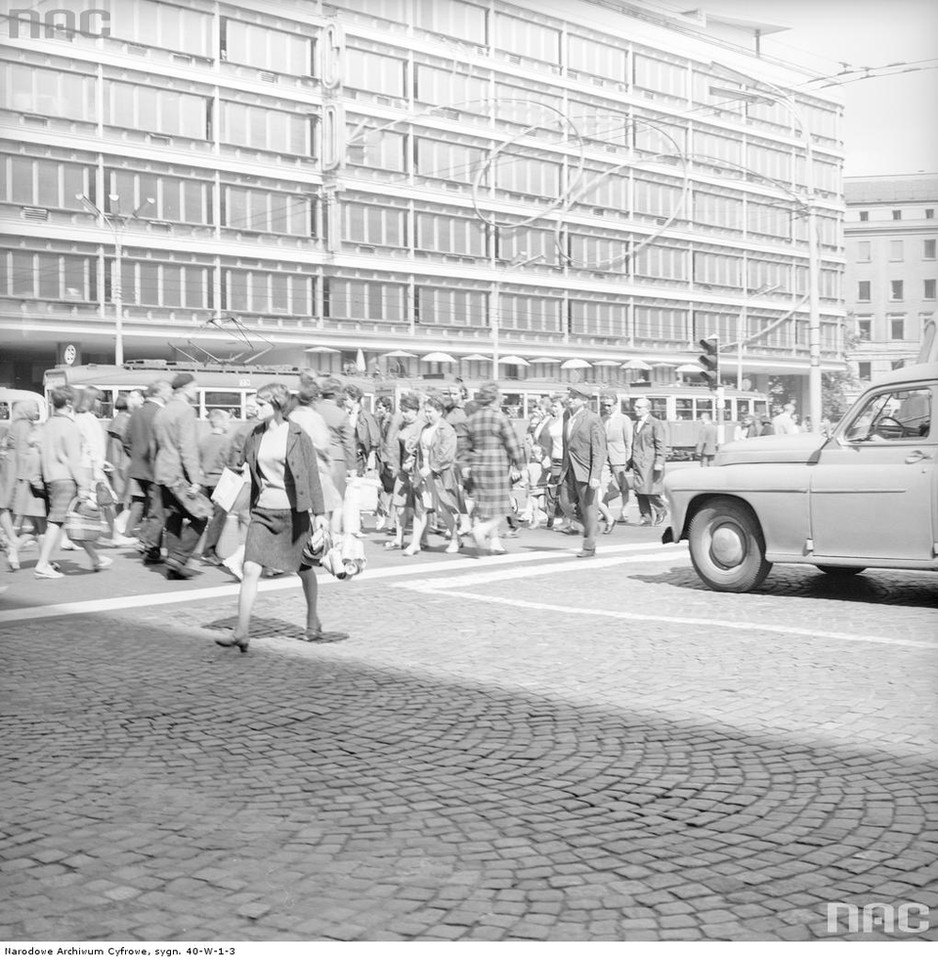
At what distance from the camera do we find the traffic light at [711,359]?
20906 millimetres

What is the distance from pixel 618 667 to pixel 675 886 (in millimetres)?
3660

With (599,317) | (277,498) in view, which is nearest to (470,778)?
(277,498)

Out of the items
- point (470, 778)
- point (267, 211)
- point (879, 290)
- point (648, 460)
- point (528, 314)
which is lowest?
point (470, 778)

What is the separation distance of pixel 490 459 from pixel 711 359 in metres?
8.79

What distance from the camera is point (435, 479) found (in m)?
14.2

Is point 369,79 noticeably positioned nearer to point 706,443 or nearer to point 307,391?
point 307,391

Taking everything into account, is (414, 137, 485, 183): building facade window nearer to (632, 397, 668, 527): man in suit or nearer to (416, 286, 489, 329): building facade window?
(632, 397, 668, 527): man in suit

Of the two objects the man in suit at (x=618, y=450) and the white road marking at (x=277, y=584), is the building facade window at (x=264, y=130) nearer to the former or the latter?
the man in suit at (x=618, y=450)

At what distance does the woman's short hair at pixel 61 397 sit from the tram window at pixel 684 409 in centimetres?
3514

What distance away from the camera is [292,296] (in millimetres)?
41312

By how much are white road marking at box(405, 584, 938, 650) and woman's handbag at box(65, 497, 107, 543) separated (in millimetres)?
3519

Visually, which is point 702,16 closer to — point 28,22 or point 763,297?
point 28,22

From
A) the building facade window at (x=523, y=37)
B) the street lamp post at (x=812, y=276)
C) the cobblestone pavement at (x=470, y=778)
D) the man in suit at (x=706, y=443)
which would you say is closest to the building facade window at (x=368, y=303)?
the man in suit at (x=706, y=443)

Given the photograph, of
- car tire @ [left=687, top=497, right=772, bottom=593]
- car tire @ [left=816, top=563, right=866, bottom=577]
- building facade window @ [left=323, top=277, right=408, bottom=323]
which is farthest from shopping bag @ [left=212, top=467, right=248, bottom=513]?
building facade window @ [left=323, top=277, right=408, bottom=323]
